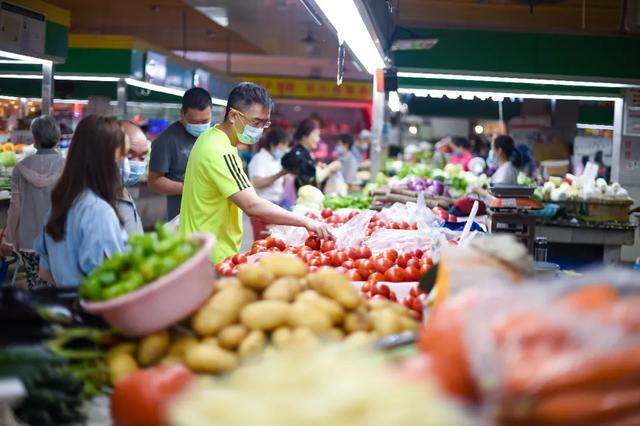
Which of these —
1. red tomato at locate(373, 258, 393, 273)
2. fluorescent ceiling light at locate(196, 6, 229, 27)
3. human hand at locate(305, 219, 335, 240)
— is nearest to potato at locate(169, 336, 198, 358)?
red tomato at locate(373, 258, 393, 273)

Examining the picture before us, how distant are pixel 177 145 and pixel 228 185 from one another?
1710 millimetres

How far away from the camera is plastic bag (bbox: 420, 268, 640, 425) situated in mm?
1789

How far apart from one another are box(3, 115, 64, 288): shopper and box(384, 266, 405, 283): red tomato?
11.5 feet

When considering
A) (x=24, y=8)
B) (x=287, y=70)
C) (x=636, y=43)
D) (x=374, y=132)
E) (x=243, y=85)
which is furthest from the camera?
(x=287, y=70)

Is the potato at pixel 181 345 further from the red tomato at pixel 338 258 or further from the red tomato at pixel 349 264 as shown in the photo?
the red tomato at pixel 338 258

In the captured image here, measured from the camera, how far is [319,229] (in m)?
5.14

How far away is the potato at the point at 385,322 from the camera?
8.93 feet

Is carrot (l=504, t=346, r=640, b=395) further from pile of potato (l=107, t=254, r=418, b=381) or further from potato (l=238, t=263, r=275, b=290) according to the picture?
potato (l=238, t=263, r=275, b=290)

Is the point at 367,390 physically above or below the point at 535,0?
below

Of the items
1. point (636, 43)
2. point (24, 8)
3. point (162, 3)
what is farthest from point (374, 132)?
point (162, 3)

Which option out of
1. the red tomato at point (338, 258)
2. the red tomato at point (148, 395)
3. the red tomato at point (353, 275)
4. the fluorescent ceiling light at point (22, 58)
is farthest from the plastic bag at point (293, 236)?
the fluorescent ceiling light at point (22, 58)

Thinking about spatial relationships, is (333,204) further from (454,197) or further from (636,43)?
(636,43)

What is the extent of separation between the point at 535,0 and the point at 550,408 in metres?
8.03

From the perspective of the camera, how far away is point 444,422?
5.18 ft
